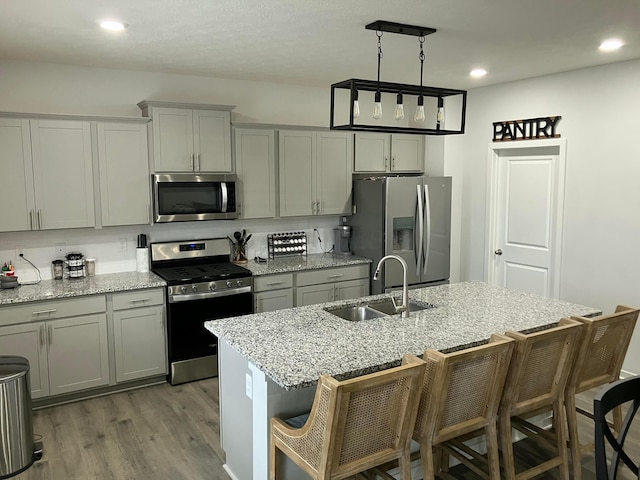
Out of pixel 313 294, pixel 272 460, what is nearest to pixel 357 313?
pixel 272 460

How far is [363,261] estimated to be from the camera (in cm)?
522

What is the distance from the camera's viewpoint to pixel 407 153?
19.1 ft

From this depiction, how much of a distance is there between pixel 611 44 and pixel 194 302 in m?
3.65

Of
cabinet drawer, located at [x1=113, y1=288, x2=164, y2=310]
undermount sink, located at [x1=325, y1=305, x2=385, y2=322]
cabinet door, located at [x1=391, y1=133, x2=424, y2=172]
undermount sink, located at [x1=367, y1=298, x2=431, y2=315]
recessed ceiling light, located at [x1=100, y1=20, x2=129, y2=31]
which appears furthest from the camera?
cabinet door, located at [x1=391, y1=133, x2=424, y2=172]

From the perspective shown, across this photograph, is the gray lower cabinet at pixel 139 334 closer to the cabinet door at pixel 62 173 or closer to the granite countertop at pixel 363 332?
the cabinet door at pixel 62 173

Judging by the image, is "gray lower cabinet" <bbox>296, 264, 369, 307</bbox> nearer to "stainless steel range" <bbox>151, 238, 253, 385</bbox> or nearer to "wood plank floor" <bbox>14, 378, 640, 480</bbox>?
"stainless steel range" <bbox>151, 238, 253, 385</bbox>


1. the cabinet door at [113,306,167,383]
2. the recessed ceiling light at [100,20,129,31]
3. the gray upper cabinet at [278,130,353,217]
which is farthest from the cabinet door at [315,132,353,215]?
the recessed ceiling light at [100,20,129,31]

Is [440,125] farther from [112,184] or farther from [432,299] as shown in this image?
[112,184]

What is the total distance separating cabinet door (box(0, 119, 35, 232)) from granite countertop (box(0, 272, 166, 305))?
0.47m

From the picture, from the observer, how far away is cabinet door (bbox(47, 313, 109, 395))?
3.91 meters

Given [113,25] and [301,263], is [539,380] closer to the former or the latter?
[301,263]

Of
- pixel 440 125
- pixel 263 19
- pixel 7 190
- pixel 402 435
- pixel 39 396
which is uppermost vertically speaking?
pixel 263 19

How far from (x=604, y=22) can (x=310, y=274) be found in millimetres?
3011

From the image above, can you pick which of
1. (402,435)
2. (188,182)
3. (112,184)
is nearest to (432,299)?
(402,435)
